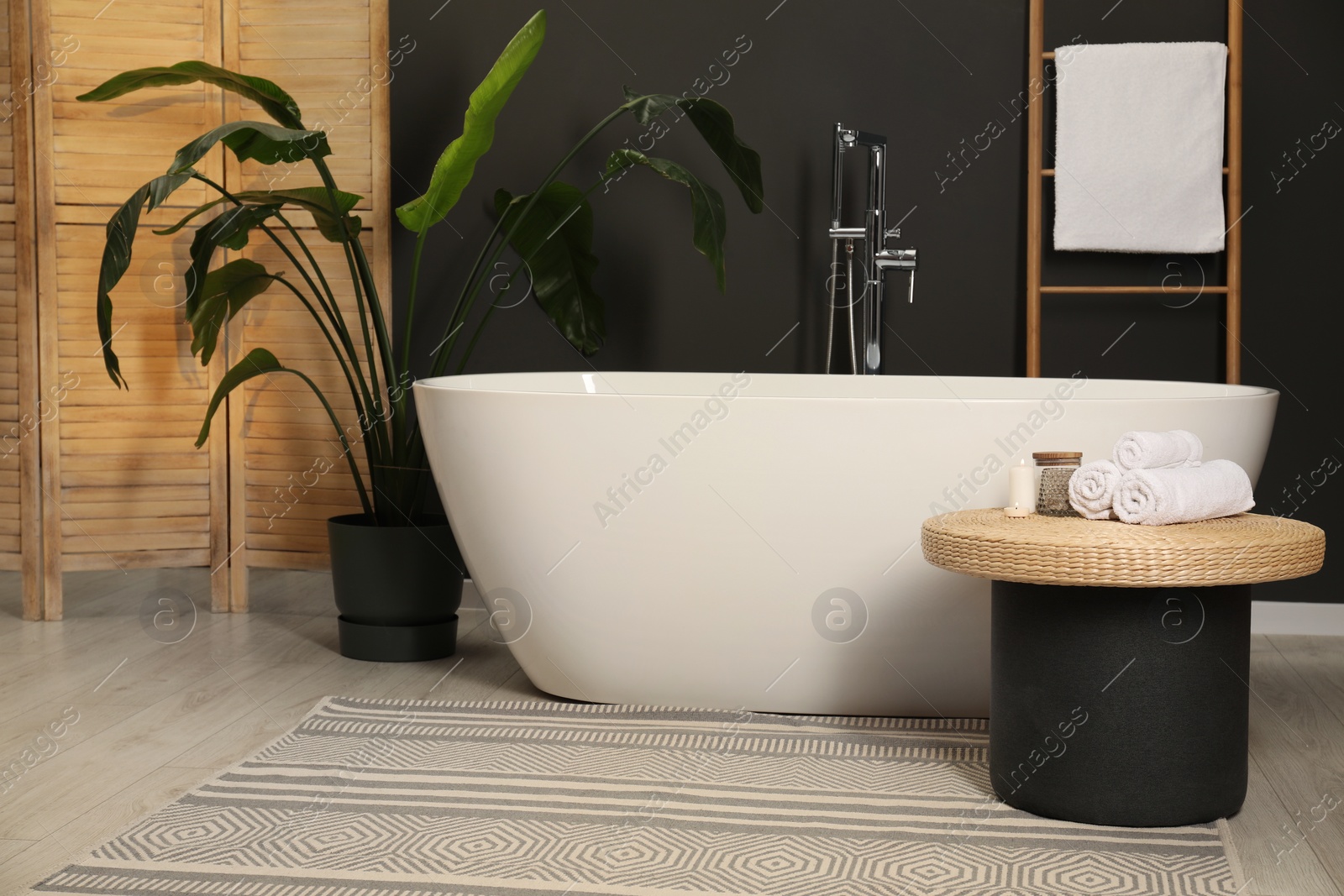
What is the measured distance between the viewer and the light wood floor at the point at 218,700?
181cm

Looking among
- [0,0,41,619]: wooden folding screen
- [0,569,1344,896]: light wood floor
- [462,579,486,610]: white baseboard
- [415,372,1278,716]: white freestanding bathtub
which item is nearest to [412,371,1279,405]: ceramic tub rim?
[415,372,1278,716]: white freestanding bathtub

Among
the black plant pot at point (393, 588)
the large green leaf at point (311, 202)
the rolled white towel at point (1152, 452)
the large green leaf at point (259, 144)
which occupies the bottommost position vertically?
the black plant pot at point (393, 588)

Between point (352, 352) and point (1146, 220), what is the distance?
6.94 ft

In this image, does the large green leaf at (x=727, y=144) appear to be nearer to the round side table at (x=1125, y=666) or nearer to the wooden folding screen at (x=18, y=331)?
the round side table at (x=1125, y=666)

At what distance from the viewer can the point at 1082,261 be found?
3.33 metres

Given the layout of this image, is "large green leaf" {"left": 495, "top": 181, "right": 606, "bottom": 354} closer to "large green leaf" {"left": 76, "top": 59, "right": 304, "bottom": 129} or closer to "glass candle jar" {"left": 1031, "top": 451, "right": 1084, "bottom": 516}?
"large green leaf" {"left": 76, "top": 59, "right": 304, "bottom": 129}

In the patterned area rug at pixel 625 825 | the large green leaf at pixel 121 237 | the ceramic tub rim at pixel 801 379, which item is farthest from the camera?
the ceramic tub rim at pixel 801 379

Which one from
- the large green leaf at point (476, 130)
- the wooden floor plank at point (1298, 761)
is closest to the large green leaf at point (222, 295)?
the large green leaf at point (476, 130)

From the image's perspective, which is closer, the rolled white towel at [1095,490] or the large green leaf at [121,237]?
the rolled white towel at [1095,490]

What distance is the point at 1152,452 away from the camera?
1847mm

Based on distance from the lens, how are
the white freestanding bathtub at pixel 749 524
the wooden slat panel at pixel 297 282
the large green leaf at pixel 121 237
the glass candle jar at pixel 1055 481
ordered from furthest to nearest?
the wooden slat panel at pixel 297 282
the large green leaf at pixel 121 237
the white freestanding bathtub at pixel 749 524
the glass candle jar at pixel 1055 481

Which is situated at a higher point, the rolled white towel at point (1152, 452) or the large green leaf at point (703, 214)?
the large green leaf at point (703, 214)

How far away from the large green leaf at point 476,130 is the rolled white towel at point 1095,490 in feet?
5.16

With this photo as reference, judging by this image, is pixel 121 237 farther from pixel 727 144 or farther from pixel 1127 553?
pixel 1127 553
